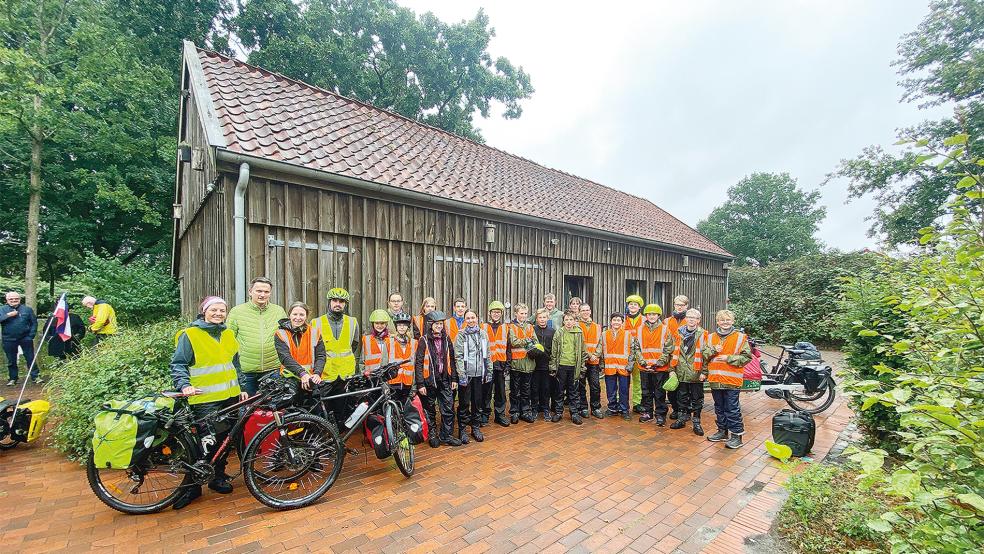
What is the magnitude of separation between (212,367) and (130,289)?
8.67m

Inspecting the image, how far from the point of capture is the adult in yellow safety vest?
138 inches

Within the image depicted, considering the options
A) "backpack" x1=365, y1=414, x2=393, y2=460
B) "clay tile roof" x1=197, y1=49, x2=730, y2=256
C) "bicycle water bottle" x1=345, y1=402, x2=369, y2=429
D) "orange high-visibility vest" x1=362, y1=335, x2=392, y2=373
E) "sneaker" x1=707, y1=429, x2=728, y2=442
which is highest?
"clay tile roof" x1=197, y1=49, x2=730, y2=256

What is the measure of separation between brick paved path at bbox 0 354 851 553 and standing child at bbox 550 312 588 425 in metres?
1.14

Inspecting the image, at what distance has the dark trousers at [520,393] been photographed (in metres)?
5.87

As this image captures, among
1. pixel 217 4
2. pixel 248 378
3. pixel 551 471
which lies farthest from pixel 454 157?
pixel 217 4

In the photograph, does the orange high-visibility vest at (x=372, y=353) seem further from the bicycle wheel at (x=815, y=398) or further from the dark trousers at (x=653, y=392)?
the bicycle wheel at (x=815, y=398)

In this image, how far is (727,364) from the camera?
16.2 ft

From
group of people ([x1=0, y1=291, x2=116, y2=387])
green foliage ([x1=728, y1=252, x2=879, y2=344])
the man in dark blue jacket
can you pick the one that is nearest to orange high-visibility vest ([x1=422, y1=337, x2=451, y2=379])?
group of people ([x1=0, y1=291, x2=116, y2=387])

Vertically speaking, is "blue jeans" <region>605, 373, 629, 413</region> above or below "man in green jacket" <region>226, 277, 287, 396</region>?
below

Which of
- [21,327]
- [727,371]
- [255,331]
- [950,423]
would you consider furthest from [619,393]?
[21,327]

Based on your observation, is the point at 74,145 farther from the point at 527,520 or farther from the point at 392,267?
the point at 527,520

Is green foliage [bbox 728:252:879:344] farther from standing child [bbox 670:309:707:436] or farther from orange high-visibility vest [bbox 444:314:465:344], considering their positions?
orange high-visibility vest [bbox 444:314:465:344]

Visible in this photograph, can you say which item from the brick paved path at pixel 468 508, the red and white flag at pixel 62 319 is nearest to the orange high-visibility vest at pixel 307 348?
the brick paved path at pixel 468 508

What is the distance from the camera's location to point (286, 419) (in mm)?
3502
